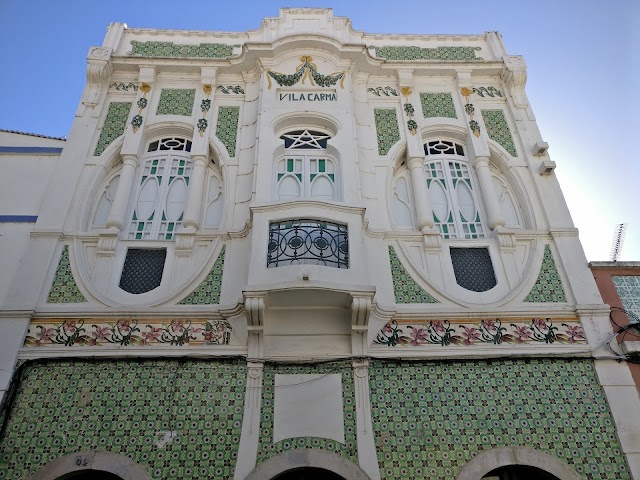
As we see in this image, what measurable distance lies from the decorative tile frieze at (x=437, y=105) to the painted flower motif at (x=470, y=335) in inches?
188

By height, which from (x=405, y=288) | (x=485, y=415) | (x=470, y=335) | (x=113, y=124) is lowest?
(x=485, y=415)

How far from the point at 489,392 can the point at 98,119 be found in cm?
869

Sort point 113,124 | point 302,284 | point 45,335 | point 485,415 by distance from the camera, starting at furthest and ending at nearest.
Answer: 1. point 113,124
2. point 45,335
3. point 302,284
4. point 485,415

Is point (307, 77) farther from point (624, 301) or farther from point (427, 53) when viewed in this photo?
point (624, 301)

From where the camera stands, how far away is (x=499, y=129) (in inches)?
420

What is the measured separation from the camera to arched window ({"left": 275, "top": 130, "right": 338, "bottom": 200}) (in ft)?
30.9

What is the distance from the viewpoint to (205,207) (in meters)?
9.56

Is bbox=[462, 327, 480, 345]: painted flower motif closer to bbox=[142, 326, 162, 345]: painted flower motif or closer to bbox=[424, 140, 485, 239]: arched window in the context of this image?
bbox=[424, 140, 485, 239]: arched window

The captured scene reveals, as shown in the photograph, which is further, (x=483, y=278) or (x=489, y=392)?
(x=483, y=278)

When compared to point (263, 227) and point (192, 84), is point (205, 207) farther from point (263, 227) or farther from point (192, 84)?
point (192, 84)

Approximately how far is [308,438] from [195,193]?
15.5 feet

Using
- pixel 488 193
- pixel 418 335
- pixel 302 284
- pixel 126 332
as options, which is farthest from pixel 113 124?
pixel 488 193

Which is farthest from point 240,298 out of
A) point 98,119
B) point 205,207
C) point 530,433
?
point 98,119

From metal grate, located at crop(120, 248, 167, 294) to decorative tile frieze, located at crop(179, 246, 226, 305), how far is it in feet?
2.28
